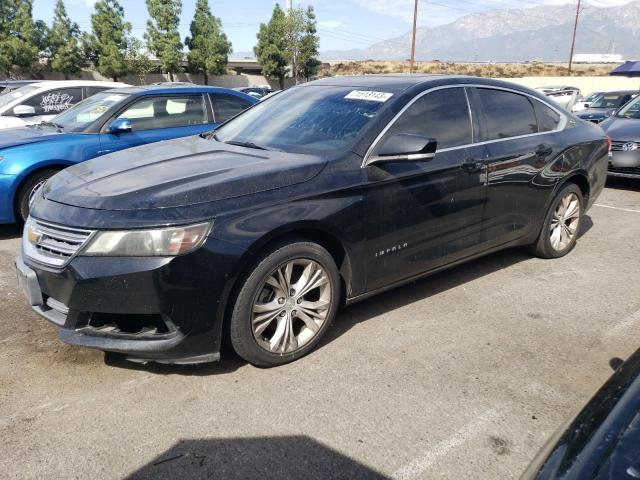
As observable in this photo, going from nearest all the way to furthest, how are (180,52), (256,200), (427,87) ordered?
(256,200) < (427,87) < (180,52)

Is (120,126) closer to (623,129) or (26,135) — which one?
(26,135)

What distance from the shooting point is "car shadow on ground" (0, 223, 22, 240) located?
→ 6.08 m

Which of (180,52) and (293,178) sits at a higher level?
(180,52)

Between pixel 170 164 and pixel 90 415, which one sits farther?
pixel 170 164

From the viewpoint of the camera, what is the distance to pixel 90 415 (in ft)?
9.19

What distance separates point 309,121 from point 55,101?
6652 mm

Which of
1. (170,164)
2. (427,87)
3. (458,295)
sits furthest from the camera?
(458,295)

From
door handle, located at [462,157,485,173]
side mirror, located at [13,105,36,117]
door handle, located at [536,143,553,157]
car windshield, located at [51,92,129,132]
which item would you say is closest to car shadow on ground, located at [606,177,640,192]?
door handle, located at [536,143,553,157]

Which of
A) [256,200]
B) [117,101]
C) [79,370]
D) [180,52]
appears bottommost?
[79,370]

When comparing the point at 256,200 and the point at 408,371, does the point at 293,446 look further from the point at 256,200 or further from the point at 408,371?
the point at 256,200

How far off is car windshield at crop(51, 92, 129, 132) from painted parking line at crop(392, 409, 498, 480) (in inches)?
220

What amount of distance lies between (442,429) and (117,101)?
18.5 ft

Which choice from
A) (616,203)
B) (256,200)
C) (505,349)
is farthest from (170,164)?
(616,203)

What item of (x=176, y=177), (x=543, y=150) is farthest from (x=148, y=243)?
(x=543, y=150)
